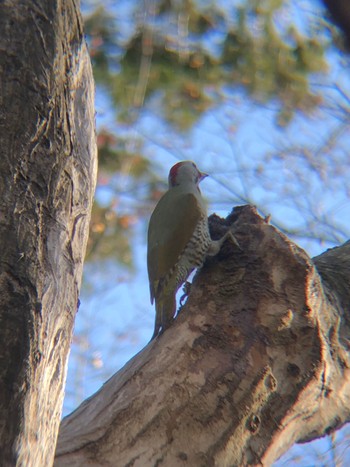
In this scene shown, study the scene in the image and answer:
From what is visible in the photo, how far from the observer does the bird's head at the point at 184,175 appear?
5.49 meters

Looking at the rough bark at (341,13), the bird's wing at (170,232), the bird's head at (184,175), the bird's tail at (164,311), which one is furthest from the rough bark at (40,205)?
the bird's head at (184,175)

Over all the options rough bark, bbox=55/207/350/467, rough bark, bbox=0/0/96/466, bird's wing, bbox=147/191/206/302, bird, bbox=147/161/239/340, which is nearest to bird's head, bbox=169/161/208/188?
bird, bbox=147/161/239/340

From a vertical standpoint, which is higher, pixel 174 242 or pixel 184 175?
pixel 184 175

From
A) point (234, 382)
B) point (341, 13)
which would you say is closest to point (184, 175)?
point (234, 382)

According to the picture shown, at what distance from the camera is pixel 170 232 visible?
466 cm

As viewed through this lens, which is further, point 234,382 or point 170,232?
point 170,232

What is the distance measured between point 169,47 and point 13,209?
5.84 meters

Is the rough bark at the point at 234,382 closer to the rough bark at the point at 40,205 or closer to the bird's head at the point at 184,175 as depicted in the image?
the rough bark at the point at 40,205

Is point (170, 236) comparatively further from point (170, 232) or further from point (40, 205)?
point (40, 205)

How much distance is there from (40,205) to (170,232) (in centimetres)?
277

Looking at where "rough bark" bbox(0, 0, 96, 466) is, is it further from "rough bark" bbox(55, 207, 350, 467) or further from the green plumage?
the green plumage

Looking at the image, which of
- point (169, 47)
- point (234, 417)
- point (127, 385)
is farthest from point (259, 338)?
point (169, 47)

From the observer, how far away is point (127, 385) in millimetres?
2693

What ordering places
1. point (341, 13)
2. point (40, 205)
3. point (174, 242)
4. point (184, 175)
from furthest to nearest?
point (184, 175)
point (174, 242)
point (40, 205)
point (341, 13)
